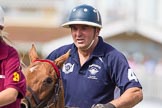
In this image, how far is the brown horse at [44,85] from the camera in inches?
252

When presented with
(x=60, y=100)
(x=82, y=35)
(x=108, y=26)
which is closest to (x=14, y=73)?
(x=60, y=100)

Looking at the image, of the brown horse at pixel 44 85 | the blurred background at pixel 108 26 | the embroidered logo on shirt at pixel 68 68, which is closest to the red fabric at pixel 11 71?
the brown horse at pixel 44 85

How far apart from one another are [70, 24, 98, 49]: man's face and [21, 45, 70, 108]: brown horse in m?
0.60

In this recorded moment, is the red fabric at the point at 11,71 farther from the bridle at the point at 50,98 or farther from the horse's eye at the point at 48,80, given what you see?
the horse's eye at the point at 48,80

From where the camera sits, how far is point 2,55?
5520mm

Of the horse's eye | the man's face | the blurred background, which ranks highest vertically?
the man's face

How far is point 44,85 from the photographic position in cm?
650

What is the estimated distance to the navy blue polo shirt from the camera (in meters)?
7.16

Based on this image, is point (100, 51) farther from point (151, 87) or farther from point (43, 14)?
point (43, 14)

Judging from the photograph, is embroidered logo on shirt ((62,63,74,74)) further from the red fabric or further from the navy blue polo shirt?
the red fabric

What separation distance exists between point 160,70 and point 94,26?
52.5 feet

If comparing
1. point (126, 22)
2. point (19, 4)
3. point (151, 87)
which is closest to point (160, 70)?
point (151, 87)

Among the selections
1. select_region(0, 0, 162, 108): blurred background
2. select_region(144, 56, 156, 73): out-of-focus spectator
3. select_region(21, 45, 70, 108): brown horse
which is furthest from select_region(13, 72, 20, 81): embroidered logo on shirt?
select_region(0, 0, 162, 108): blurred background

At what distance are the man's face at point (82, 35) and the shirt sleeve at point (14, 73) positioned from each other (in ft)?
5.62
